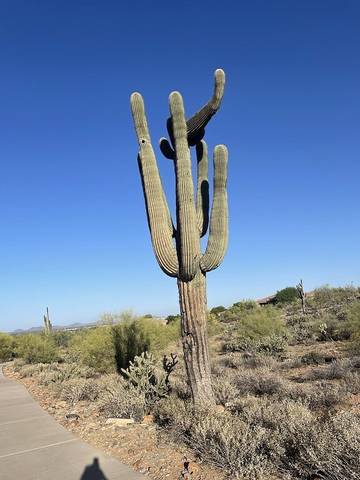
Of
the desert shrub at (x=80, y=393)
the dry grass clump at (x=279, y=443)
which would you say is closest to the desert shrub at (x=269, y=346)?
the desert shrub at (x=80, y=393)

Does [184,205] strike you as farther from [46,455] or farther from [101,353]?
[101,353]

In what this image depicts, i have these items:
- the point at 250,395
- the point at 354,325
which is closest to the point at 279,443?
the point at 250,395

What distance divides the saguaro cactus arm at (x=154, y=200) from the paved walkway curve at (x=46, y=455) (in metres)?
3.27

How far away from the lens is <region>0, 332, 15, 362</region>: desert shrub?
90.2ft

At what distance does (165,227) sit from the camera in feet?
27.9

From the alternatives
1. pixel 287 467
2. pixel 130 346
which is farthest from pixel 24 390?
pixel 287 467

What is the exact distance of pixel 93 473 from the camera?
17.6 feet

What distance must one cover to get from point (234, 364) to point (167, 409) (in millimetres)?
6951

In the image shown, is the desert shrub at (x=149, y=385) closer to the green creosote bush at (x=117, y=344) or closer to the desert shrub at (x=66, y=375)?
the desert shrub at (x=66, y=375)

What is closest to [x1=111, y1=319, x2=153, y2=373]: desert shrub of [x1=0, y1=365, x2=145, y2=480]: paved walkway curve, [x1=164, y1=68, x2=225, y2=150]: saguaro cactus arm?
[x1=0, y1=365, x2=145, y2=480]: paved walkway curve

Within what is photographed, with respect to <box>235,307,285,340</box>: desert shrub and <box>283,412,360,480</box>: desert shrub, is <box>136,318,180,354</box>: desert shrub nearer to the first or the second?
<box>235,307,285,340</box>: desert shrub

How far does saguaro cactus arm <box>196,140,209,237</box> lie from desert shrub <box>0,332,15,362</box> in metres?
21.6

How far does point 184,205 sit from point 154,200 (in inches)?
31.1

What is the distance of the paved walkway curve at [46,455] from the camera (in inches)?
212
